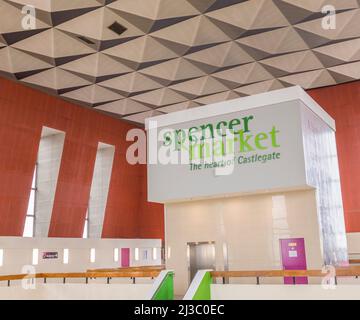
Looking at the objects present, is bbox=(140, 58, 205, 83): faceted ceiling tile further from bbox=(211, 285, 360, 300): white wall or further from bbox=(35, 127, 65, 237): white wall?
bbox=(211, 285, 360, 300): white wall

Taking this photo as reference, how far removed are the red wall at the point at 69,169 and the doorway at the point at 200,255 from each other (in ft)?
32.3

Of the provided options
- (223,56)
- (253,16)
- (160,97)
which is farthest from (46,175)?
(253,16)

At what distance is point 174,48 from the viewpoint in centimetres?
1914

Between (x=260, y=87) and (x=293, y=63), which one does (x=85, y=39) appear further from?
(x=260, y=87)

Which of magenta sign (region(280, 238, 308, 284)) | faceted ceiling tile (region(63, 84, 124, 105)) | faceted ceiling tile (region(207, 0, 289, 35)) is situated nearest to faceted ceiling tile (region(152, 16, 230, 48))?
faceted ceiling tile (region(207, 0, 289, 35))

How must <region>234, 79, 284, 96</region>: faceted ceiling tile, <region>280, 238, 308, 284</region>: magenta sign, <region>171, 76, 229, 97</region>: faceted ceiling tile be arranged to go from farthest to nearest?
<region>234, 79, 284, 96</region>: faceted ceiling tile
<region>171, 76, 229, 97</region>: faceted ceiling tile
<region>280, 238, 308, 284</region>: magenta sign

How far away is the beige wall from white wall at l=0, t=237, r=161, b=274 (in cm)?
842

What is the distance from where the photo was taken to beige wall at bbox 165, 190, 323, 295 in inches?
570

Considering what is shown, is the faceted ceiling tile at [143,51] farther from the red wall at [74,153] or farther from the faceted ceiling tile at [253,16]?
the red wall at [74,153]

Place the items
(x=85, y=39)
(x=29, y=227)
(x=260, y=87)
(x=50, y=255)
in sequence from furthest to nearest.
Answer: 1. (x=29, y=227)
2. (x=260, y=87)
3. (x=50, y=255)
4. (x=85, y=39)

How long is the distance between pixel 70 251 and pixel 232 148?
1299 cm

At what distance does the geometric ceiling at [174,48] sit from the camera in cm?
1620

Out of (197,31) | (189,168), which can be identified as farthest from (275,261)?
(197,31)
